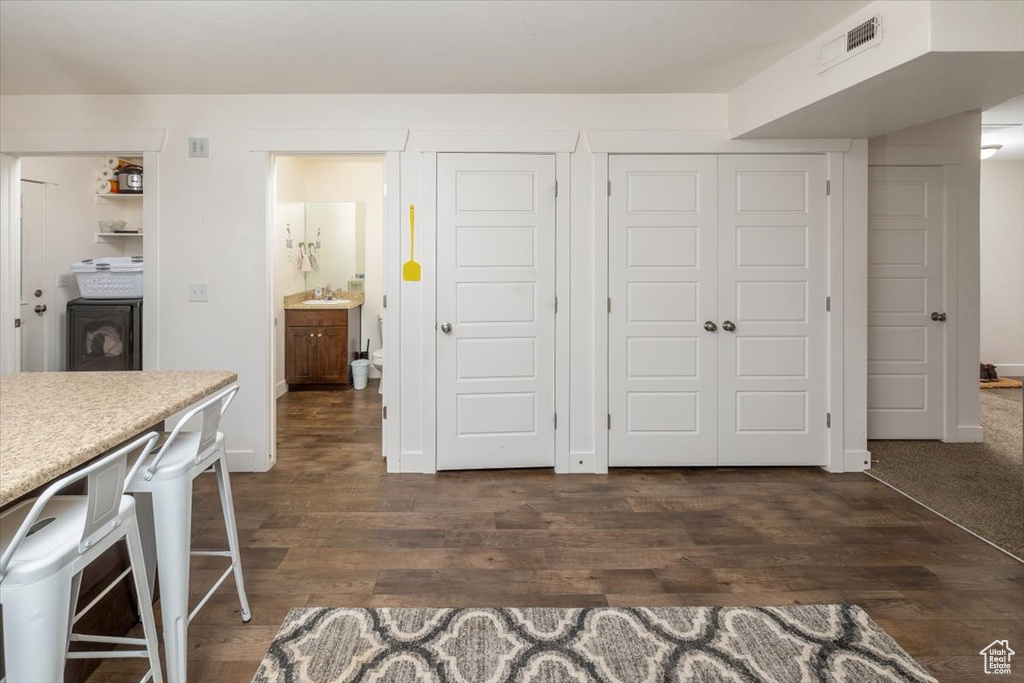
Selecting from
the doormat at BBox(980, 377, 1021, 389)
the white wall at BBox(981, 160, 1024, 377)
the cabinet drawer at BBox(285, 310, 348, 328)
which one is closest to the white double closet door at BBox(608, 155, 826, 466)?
the cabinet drawer at BBox(285, 310, 348, 328)

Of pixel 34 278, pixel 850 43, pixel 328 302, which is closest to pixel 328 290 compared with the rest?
pixel 328 302

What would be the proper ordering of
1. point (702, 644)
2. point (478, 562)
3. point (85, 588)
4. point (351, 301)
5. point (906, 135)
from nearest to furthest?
point (85, 588) → point (702, 644) → point (478, 562) → point (906, 135) → point (351, 301)

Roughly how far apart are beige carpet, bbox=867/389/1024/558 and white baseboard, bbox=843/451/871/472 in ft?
0.20

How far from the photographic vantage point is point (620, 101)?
3789mm

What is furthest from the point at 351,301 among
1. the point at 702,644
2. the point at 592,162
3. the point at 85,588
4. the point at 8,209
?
the point at 702,644

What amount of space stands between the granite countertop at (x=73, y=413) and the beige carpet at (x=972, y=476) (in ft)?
11.6

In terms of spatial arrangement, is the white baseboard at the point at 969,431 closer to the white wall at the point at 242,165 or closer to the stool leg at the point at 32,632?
the white wall at the point at 242,165

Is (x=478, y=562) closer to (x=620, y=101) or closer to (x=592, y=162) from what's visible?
(x=592, y=162)

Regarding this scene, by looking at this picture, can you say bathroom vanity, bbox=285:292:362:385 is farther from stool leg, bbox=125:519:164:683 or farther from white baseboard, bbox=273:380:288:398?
stool leg, bbox=125:519:164:683

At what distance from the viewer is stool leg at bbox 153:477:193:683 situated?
164cm

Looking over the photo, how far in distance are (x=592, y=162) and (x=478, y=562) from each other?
2511 millimetres

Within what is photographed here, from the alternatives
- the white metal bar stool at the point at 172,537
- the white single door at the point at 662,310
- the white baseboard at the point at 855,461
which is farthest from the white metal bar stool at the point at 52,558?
the white baseboard at the point at 855,461

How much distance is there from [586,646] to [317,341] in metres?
5.00

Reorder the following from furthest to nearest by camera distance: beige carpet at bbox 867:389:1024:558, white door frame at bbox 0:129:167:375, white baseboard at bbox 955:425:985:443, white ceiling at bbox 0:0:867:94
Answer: white baseboard at bbox 955:425:985:443
white door frame at bbox 0:129:167:375
beige carpet at bbox 867:389:1024:558
white ceiling at bbox 0:0:867:94
